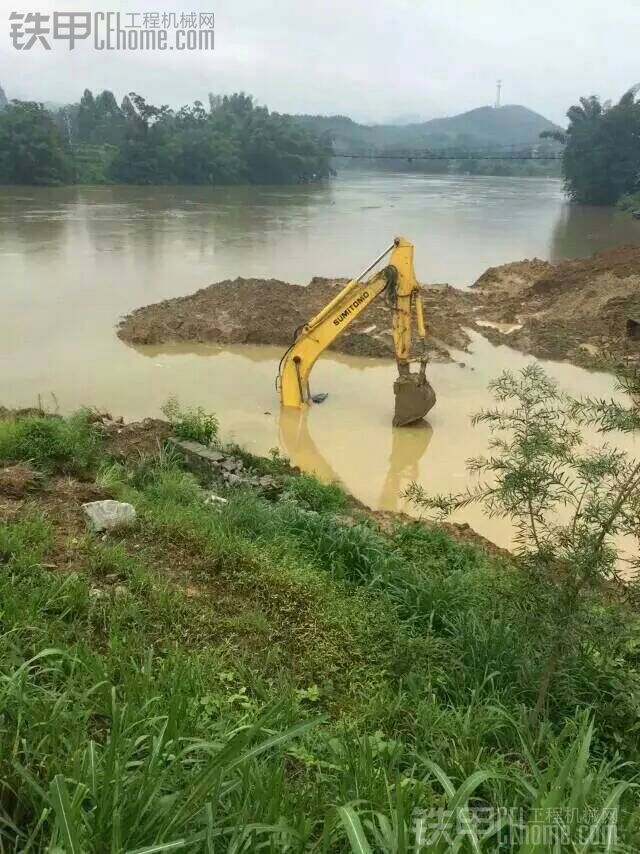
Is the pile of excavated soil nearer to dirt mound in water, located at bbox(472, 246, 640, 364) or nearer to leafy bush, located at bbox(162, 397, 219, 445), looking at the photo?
dirt mound in water, located at bbox(472, 246, 640, 364)

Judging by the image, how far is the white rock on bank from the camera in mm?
4273

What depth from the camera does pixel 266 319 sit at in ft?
44.8

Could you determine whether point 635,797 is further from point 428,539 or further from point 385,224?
point 385,224

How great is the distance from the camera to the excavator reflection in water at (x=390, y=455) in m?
7.88

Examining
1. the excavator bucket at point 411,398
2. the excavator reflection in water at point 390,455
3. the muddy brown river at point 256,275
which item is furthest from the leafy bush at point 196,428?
the excavator bucket at point 411,398

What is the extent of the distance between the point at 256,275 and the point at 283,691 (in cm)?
1773

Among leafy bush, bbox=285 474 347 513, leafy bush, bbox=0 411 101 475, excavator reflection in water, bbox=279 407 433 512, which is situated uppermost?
leafy bush, bbox=0 411 101 475

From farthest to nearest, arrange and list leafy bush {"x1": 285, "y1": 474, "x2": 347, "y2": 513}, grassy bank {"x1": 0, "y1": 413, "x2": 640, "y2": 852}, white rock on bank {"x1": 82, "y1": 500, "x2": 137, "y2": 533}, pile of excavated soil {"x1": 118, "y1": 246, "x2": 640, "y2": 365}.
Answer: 1. pile of excavated soil {"x1": 118, "y1": 246, "x2": 640, "y2": 365}
2. leafy bush {"x1": 285, "y1": 474, "x2": 347, "y2": 513}
3. white rock on bank {"x1": 82, "y1": 500, "x2": 137, "y2": 533}
4. grassy bank {"x1": 0, "y1": 413, "x2": 640, "y2": 852}

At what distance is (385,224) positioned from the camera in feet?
108

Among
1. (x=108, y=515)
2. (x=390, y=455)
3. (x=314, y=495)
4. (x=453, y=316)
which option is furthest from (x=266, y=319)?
(x=108, y=515)

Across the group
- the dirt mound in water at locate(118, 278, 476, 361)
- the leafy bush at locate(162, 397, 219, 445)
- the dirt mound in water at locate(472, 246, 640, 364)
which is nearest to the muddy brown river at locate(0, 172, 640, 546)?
the dirt mound in water at locate(118, 278, 476, 361)

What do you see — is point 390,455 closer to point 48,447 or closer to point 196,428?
point 196,428

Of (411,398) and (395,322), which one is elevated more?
(395,322)

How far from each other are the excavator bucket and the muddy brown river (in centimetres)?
19
